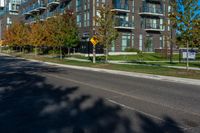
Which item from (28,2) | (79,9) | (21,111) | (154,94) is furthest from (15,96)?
(28,2)

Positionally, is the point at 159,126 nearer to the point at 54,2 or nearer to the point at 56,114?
the point at 56,114

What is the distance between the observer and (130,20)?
49.8 meters

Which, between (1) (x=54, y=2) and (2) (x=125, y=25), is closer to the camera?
(2) (x=125, y=25)

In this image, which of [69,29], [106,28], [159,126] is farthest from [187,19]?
[69,29]

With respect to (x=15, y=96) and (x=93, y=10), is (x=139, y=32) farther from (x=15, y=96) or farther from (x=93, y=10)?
(x=15, y=96)

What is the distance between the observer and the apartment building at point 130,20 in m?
46.8

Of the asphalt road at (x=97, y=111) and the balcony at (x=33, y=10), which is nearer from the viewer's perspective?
the asphalt road at (x=97, y=111)

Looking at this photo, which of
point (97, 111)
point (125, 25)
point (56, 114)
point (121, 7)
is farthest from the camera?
point (125, 25)

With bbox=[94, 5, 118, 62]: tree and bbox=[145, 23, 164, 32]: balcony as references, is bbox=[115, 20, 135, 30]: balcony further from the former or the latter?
bbox=[94, 5, 118, 62]: tree

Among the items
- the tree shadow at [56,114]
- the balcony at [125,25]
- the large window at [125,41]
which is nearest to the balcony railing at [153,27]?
the balcony at [125,25]

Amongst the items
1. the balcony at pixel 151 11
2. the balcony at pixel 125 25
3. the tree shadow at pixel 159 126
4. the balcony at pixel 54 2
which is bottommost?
the tree shadow at pixel 159 126

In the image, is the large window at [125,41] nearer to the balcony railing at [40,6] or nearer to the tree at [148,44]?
the tree at [148,44]

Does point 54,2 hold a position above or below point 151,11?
above

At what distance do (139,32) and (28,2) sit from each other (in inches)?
1609
